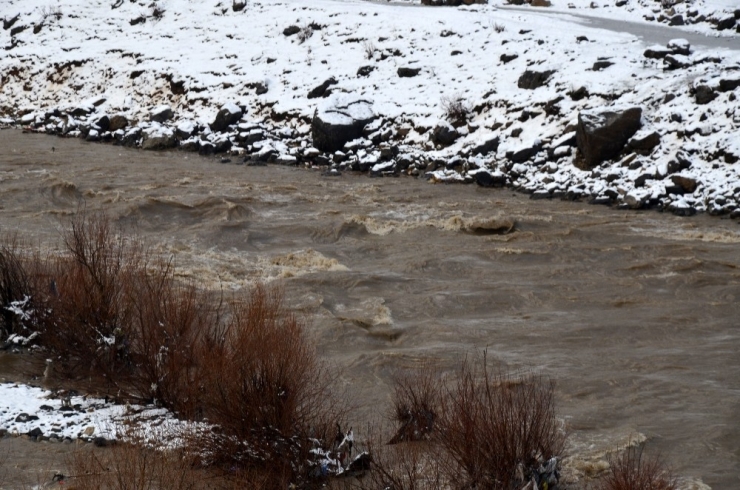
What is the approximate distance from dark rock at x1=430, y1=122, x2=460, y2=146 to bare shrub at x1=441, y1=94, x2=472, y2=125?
0.45 meters

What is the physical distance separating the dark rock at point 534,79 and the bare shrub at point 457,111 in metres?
1.36

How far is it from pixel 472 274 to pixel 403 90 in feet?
34.8

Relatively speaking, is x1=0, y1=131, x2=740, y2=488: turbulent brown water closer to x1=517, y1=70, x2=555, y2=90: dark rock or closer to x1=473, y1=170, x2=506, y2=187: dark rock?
x1=473, y1=170, x2=506, y2=187: dark rock

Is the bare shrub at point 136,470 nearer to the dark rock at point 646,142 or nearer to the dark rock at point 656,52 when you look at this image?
the dark rock at point 646,142

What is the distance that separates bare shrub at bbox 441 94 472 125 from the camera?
Result: 18.6m

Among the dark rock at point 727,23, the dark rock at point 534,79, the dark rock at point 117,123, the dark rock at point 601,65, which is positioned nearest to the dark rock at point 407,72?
the dark rock at point 534,79

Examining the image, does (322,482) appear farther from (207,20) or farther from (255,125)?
(207,20)

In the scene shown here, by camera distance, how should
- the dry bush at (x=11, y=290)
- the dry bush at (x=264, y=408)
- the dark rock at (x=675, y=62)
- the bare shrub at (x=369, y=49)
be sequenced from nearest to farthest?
the dry bush at (x=264, y=408) < the dry bush at (x=11, y=290) < the dark rock at (x=675, y=62) < the bare shrub at (x=369, y=49)

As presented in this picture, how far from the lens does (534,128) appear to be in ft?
57.3

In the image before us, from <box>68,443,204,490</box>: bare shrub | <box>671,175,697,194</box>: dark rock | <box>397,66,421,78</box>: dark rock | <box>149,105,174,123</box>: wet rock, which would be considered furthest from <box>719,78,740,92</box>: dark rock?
<box>68,443,204,490</box>: bare shrub

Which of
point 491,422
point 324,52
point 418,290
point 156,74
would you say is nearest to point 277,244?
point 418,290

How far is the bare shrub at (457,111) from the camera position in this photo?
60.9ft

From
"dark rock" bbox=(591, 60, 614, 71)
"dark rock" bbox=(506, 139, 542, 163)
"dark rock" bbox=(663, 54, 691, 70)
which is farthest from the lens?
"dark rock" bbox=(591, 60, 614, 71)

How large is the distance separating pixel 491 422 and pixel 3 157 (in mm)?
16184
